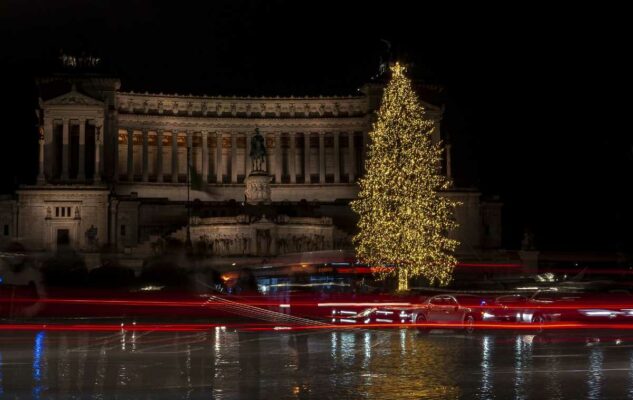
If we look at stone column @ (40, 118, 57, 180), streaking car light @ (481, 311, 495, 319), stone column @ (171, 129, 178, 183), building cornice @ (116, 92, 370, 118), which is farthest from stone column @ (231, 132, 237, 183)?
streaking car light @ (481, 311, 495, 319)

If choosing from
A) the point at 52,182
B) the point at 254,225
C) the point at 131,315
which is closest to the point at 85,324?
the point at 131,315

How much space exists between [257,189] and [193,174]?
13198 millimetres

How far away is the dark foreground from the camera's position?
19.9m

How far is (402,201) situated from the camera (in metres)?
56.1

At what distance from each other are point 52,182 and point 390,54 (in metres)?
42.0

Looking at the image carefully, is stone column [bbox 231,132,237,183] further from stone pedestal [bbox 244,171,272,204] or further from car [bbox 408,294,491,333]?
car [bbox 408,294,491,333]

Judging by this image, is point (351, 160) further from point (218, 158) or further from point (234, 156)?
point (218, 158)

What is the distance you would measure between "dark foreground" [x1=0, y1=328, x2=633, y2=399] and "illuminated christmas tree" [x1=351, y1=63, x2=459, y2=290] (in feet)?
68.7

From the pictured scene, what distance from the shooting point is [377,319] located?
135 ft

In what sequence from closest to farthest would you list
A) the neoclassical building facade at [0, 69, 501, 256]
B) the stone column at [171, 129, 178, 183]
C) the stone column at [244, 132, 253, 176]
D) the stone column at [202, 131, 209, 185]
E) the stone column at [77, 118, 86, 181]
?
1. the neoclassical building facade at [0, 69, 501, 256]
2. the stone column at [77, 118, 86, 181]
3. the stone column at [171, 129, 178, 183]
4. the stone column at [202, 131, 209, 185]
5. the stone column at [244, 132, 253, 176]

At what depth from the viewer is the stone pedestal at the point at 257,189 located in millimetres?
98000

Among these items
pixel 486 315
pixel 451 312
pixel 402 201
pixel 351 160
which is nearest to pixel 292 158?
pixel 351 160

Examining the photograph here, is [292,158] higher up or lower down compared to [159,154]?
lower down

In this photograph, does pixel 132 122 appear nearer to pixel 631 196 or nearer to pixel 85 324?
pixel 631 196
